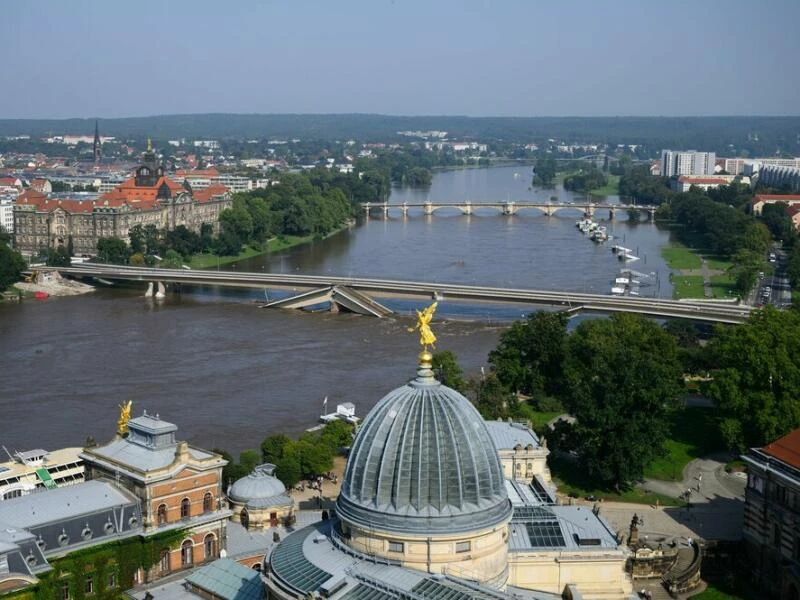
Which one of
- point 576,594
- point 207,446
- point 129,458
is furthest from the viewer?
point 207,446

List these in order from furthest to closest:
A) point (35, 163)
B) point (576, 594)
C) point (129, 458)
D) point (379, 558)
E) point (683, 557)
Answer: point (35, 163)
point (683, 557)
point (129, 458)
point (576, 594)
point (379, 558)

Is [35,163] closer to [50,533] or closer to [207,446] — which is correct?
[207,446]

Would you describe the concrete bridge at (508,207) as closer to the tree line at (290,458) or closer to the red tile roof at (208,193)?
the red tile roof at (208,193)

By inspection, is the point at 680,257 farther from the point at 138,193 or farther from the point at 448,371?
the point at 448,371

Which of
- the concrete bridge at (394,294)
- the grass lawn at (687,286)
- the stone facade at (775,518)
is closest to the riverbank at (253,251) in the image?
the concrete bridge at (394,294)

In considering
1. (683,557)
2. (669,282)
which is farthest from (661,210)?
(683,557)

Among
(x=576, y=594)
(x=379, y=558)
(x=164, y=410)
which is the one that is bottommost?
(x=164, y=410)
